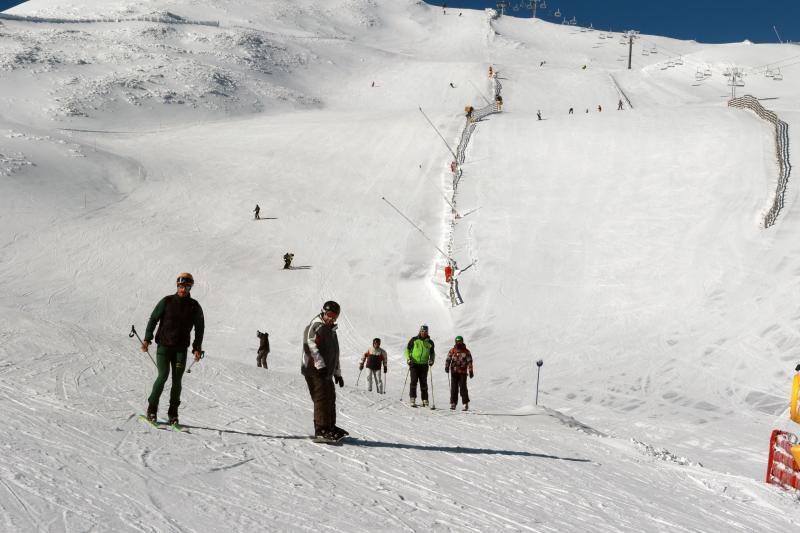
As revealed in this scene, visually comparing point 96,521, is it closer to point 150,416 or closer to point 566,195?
point 150,416

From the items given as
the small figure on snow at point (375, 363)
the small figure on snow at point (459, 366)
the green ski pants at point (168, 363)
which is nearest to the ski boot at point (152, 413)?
the green ski pants at point (168, 363)

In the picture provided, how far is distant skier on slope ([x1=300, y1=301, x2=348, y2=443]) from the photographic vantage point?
7777mm

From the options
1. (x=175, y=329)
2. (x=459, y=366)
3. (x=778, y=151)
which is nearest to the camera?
(x=175, y=329)

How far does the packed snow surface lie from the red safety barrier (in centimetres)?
57

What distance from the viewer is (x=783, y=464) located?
9469 mm

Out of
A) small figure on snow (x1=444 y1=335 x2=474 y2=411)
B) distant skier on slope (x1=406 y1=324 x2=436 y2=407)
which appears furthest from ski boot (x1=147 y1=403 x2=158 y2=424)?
small figure on snow (x1=444 y1=335 x2=474 y2=411)

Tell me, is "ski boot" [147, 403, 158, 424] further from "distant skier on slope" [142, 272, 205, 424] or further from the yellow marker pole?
the yellow marker pole

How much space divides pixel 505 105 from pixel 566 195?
3599cm

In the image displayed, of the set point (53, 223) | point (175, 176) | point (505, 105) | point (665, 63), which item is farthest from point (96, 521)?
point (665, 63)

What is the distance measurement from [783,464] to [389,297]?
62.8 ft

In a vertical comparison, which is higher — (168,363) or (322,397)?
(168,363)

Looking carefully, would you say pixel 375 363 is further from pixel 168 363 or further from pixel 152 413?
pixel 168 363

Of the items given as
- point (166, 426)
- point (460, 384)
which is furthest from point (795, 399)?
point (166, 426)

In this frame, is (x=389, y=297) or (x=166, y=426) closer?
(x=166, y=426)
